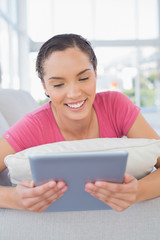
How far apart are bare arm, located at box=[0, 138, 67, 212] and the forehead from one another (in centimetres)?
50

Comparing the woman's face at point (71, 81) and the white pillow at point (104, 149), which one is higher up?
the woman's face at point (71, 81)

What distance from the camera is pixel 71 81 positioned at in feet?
3.84

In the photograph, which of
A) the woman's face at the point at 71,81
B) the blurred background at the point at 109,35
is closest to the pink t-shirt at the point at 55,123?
the woman's face at the point at 71,81

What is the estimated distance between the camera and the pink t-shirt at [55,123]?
123 centimetres

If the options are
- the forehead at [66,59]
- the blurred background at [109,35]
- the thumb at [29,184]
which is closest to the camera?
the thumb at [29,184]

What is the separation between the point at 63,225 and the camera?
3.00ft

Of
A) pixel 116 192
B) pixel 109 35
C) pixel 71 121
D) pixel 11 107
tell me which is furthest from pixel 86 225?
pixel 109 35

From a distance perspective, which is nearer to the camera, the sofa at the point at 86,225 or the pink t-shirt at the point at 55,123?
the sofa at the point at 86,225

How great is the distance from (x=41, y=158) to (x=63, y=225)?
32 centimetres

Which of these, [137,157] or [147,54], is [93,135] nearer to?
[137,157]

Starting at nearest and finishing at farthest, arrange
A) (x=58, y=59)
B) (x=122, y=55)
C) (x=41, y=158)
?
(x=41, y=158), (x=58, y=59), (x=122, y=55)

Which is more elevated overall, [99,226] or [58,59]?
[58,59]

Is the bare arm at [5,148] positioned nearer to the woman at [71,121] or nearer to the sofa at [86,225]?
the woman at [71,121]

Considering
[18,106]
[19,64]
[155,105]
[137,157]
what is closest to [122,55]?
[155,105]
